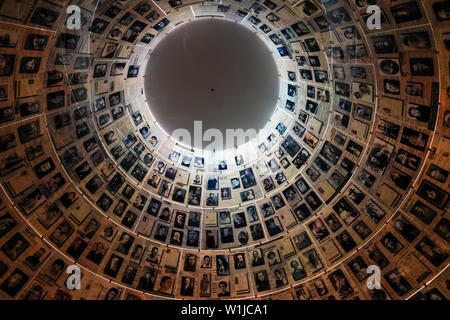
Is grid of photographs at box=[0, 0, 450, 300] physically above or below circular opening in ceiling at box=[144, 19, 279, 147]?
below

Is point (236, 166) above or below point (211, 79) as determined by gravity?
below

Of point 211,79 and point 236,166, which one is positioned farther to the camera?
point 236,166

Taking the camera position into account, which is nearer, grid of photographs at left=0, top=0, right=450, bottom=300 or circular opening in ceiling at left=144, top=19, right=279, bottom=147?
grid of photographs at left=0, top=0, right=450, bottom=300

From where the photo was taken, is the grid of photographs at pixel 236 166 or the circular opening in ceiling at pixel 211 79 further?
the circular opening in ceiling at pixel 211 79

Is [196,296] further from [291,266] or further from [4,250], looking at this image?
[4,250]

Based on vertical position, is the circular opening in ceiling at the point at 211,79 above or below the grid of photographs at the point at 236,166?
above

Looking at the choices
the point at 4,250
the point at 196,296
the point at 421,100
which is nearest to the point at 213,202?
the point at 196,296
